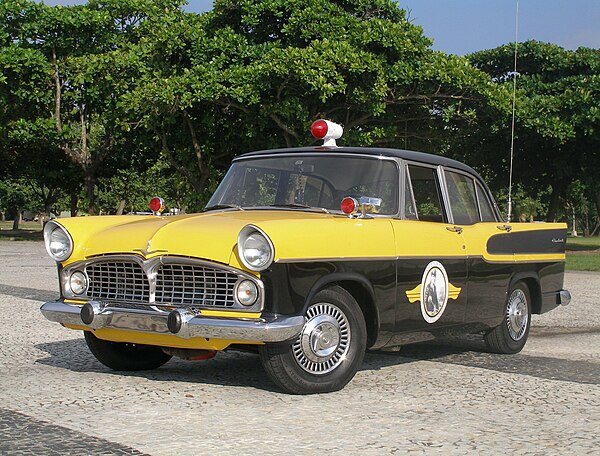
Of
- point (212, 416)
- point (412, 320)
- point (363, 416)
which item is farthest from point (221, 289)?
point (412, 320)

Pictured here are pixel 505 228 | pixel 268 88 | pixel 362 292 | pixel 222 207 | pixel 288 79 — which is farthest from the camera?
pixel 268 88

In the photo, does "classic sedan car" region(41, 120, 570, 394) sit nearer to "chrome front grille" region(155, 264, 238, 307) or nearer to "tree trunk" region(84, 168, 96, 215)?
"chrome front grille" region(155, 264, 238, 307)

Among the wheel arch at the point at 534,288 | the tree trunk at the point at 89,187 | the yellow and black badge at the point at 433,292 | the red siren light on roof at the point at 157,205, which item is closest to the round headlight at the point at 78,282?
the red siren light on roof at the point at 157,205

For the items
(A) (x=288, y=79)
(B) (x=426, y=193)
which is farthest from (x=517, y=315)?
(A) (x=288, y=79)

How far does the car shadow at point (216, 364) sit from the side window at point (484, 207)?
1.28 meters

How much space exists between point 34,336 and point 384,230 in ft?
13.7

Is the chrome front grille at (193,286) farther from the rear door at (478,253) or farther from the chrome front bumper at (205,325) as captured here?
the rear door at (478,253)

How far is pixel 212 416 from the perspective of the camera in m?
5.34

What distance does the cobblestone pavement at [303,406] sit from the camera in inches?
186

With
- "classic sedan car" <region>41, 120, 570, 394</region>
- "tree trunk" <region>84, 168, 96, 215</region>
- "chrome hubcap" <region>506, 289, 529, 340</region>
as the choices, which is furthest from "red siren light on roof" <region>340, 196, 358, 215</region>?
"tree trunk" <region>84, 168, 96, 215</region>

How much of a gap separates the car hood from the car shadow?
106cm

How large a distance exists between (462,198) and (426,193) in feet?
2.25

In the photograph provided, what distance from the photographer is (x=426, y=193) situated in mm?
7488

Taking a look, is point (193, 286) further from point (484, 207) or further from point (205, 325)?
point (484, 207)
